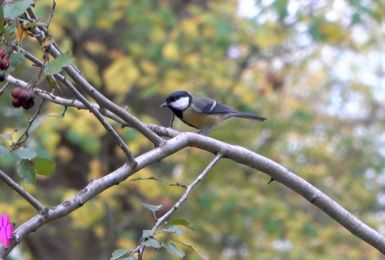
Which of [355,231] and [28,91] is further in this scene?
[355,231]

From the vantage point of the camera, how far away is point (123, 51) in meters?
5.51

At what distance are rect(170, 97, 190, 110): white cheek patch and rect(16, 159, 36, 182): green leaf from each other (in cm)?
223

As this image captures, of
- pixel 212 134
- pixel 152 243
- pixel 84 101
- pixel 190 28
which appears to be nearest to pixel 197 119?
pixel 212 134

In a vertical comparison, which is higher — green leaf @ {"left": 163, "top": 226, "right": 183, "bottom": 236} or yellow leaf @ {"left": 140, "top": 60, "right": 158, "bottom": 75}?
green leaf @ {"left": 163, "top": 226, "right": 183, "bottom": 236}

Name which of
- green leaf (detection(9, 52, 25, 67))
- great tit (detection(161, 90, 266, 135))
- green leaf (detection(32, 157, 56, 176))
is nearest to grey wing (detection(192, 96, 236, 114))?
great tit (detection(161, 90, 266, 135))

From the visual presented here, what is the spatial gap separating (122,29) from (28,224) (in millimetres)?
4553

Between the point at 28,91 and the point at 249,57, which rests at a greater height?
the point at 28,91

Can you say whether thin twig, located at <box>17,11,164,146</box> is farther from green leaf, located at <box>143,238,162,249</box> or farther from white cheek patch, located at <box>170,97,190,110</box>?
white cheek patch, located at <box>170,97,190,110</box>

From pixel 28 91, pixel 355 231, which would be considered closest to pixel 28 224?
pixel 28 91

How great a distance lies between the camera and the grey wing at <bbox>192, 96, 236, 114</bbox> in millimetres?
3802

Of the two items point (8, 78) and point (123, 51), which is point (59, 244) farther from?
point (8, 78)

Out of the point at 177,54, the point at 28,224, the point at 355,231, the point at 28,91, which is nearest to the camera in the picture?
the point at 28,224

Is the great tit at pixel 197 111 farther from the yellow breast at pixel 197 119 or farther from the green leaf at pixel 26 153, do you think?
the green leaf at pixel 26 153

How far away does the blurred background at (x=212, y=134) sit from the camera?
4.84 m
